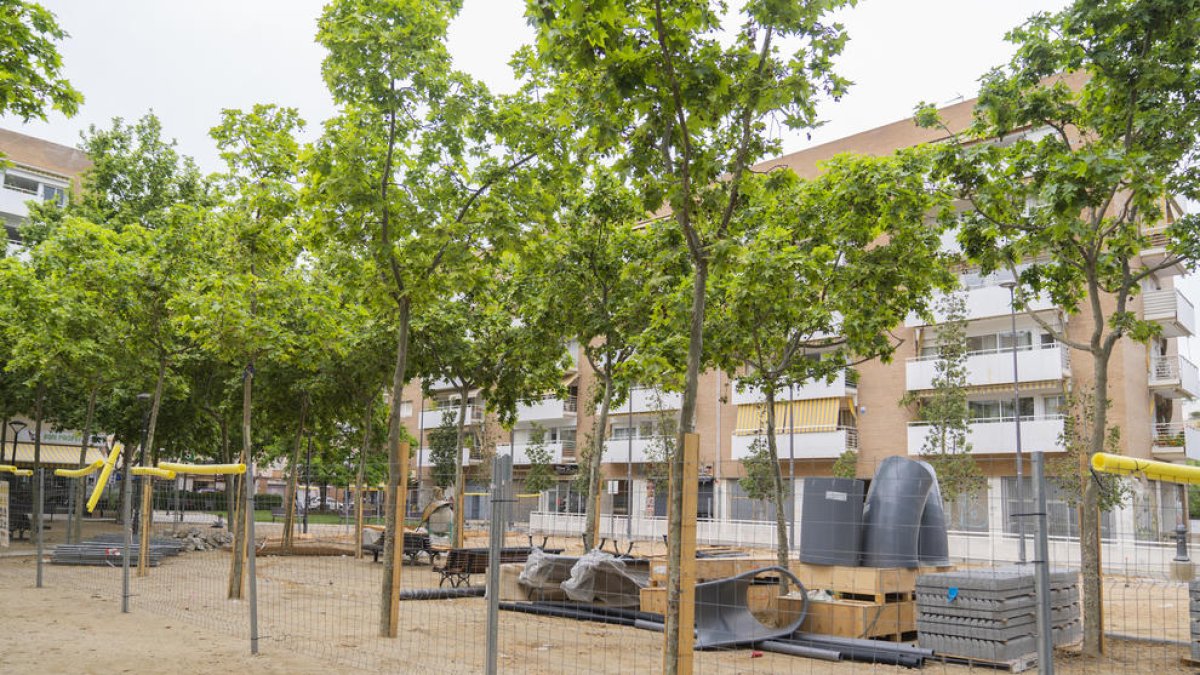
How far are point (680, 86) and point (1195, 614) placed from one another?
334 inches

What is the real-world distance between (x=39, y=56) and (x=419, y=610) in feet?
29.2

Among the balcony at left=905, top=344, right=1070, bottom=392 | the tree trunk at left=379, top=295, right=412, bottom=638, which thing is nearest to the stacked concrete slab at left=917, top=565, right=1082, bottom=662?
the tree trunk at left=379, top=295, right=412, bottom=638

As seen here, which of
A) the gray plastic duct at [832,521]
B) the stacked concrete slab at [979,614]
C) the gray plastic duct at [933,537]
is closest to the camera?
the stacked concrete slab at [979,614]

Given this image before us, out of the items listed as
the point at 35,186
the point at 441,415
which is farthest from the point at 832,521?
the point at 35,186

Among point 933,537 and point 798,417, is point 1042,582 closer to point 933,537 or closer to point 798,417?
point 933,537

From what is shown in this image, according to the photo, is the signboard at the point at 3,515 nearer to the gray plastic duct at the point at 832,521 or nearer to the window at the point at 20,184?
the gray plastic duct at the point at 832,521

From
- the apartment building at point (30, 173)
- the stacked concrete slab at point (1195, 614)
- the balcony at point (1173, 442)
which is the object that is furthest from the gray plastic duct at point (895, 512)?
the apartment building at point (30, 173)

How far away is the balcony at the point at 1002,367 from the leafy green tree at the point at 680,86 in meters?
32.2

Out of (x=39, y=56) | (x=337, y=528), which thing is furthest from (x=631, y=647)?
(x=337, y=528)

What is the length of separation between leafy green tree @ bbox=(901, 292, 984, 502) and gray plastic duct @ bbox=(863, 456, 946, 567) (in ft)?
78.6

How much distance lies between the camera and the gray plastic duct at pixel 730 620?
37.2 ft

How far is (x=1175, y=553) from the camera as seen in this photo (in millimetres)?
18828

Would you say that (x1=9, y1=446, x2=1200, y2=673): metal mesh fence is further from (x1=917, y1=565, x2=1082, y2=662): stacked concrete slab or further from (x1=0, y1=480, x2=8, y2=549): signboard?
(x1=0, y1=480, x2=8, y2=549): signboard

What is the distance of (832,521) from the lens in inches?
475
